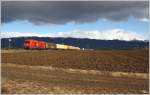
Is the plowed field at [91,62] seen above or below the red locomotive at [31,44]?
below

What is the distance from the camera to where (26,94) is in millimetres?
17766

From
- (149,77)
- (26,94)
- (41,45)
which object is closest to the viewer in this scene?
(26,94)

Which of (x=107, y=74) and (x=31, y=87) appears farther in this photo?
(x=107, y=74)

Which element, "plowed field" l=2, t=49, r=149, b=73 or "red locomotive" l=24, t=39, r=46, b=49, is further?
"red locomotive" l=24, t=39, r=46, b=49

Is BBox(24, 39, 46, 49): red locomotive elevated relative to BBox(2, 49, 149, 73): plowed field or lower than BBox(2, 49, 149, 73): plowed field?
elevated

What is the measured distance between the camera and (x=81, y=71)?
39.6 m

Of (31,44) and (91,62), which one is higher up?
(31,44)

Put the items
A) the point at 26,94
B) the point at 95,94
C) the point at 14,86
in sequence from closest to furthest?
the point at 26,94, the point at 95,94, the point at 14,86

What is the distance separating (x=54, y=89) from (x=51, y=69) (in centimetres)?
2034

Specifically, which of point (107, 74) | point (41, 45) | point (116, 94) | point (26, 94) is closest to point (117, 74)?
point (107, 74)

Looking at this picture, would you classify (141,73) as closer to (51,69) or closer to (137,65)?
(137,65)

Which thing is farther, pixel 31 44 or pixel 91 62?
pixel 31 44

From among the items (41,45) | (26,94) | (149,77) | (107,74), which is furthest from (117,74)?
(41,45)

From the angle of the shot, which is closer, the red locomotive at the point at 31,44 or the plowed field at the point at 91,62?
the plowed field at the point at 91,62
